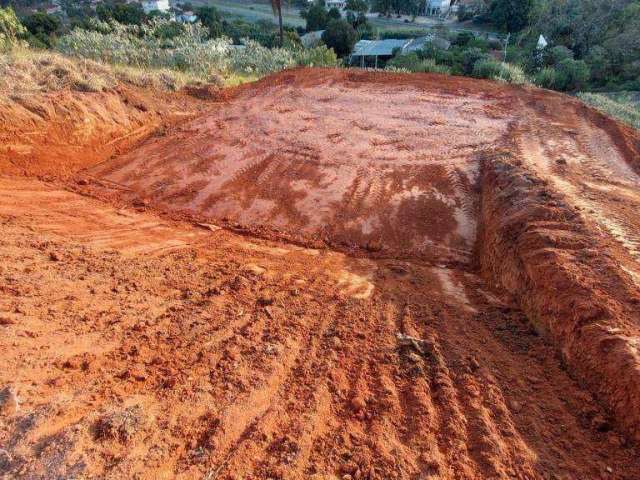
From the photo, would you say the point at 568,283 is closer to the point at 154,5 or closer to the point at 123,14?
the point at 123,14

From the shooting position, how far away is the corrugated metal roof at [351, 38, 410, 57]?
27.7 m

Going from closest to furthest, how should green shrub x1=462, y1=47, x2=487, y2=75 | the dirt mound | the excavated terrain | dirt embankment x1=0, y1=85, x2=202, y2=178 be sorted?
the excavated terrain < the dirt mound < dirt embankment x1=0, y1=85, x2=202, y2=178 < green shrub x1=462, y1=47, x2=487, y2=75

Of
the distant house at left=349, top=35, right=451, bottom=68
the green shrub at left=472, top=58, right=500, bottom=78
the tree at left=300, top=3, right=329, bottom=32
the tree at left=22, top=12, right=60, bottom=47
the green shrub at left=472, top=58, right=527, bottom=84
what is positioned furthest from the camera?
the tree at left=300, top=3, right=329, bottom=32

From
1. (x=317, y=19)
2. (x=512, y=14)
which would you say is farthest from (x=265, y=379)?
(x=512, y=14)

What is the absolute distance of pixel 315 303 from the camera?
409 centimetres

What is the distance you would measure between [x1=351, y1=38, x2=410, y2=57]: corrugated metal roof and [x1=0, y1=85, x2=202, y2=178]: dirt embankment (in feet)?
70.3

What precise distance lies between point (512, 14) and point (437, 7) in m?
15.1

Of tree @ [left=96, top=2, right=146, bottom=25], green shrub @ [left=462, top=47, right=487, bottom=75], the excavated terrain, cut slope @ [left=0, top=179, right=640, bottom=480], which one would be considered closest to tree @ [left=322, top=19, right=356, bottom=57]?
green shrub @ [left=462, top=47, right=487, bottom=75]

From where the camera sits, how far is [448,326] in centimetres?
395

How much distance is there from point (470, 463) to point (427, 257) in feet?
12.3

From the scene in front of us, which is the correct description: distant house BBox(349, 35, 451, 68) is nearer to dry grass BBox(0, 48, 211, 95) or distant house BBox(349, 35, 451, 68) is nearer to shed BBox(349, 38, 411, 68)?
shed BBox(349, 38, 411, 68)

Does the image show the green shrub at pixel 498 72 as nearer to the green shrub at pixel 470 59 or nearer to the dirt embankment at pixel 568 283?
the green shrub at pixel 470 59

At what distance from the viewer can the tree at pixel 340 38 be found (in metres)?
29.2

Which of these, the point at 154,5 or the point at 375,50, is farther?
the point at 154,5
